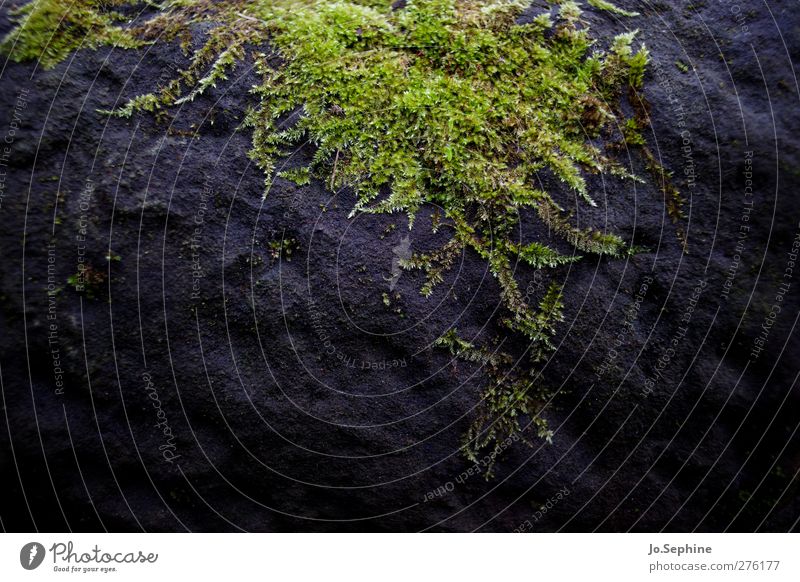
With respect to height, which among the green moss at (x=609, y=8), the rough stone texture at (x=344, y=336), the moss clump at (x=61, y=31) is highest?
the green moss at (x=609, y=8)

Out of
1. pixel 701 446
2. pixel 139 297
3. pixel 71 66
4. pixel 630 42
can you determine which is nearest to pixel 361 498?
pixel 139 297

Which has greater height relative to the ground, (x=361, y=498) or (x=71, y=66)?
(x=71, y=66)

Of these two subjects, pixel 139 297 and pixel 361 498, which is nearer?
pixel 139 297

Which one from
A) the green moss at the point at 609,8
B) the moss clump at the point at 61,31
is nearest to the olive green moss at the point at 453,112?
the moss clump at the point at 61,31

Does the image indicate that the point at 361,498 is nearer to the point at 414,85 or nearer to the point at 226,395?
the point at 226,395

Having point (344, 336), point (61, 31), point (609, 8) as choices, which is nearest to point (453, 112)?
point (609, 8)

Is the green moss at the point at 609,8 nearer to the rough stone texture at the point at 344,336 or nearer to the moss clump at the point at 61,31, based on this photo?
the rough stone texture at the point at 344,336

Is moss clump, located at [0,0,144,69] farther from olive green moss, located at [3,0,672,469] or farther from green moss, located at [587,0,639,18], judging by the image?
green moss, located at [587,0,639,18]
